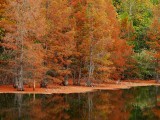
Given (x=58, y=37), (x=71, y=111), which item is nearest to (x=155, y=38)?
(x=58, y=37)

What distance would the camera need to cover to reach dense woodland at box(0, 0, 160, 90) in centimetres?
4256

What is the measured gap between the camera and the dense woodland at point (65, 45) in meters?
42.6

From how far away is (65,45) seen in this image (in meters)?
49.6

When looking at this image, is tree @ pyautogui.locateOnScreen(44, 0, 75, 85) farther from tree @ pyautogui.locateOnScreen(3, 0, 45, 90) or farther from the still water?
the still water

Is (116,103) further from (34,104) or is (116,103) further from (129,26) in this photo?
(129,26)

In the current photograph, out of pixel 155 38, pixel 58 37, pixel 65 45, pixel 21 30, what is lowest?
pixel 65 45

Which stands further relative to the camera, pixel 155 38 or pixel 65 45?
pixel 155 38

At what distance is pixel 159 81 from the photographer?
7100cm

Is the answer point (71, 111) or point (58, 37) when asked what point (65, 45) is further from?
point (71, 111)

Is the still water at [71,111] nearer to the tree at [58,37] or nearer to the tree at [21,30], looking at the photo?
the tree at [21,30]

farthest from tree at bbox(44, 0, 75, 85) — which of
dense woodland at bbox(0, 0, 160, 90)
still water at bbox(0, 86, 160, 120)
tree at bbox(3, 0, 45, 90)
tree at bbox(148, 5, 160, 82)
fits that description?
tree at bbox(148, 5, 160, 82)

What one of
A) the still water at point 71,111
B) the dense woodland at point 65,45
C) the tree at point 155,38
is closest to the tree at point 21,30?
the dense woodland at point 65,45

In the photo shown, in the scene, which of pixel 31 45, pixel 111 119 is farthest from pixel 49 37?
pixel 111 119

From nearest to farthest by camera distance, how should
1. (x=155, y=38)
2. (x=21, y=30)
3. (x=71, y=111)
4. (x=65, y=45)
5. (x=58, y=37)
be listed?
(x=71, y=111), (x=21, y=30), (x=58, y=37), (x=65, y=45), (x=155, y=38)
